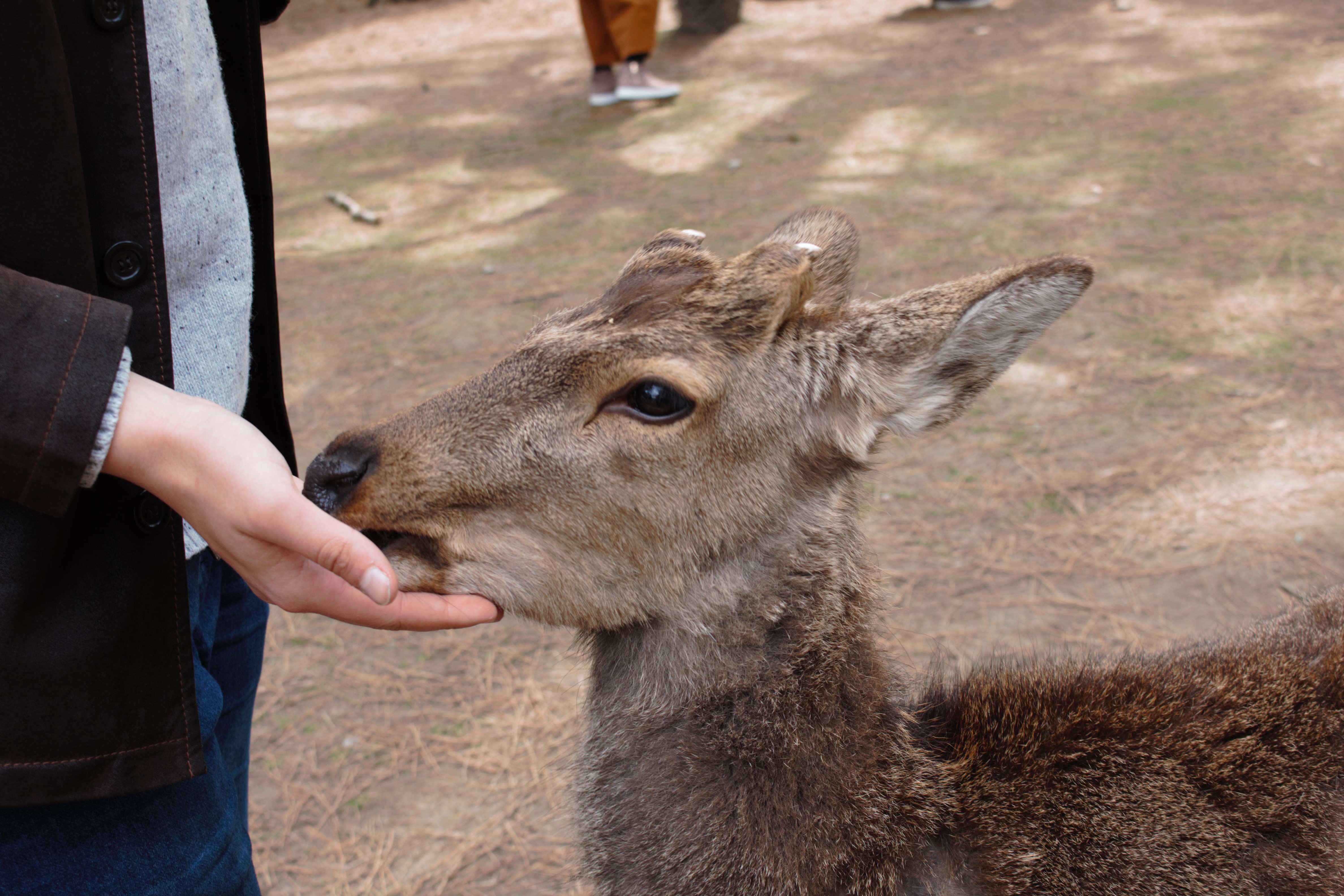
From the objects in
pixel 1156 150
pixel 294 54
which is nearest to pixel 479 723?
pixel 1156 150

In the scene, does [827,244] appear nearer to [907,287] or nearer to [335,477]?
[335,477]

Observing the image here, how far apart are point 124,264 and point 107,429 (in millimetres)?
340

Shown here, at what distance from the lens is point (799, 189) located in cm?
879

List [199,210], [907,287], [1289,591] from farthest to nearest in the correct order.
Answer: [907,287], [1289,591], [199,210]

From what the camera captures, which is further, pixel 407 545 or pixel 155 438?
pixel 407 545

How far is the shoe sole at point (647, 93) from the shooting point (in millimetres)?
11562

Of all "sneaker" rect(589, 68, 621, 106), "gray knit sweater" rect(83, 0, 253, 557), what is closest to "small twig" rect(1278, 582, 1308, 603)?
"gray knit sweater" rect(83, 0, 253, 557)

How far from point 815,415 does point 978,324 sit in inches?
17.5

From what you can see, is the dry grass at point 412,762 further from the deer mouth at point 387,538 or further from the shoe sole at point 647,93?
the shoe sole at point 647,93

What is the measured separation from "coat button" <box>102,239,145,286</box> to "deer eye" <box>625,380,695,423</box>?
1.04 m

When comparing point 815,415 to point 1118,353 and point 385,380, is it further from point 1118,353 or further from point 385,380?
point 385,380

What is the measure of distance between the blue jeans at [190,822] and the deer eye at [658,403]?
0.98m

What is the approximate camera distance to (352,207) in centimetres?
957

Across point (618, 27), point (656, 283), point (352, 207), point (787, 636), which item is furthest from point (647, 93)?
point (787, 636)
